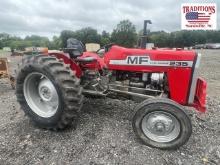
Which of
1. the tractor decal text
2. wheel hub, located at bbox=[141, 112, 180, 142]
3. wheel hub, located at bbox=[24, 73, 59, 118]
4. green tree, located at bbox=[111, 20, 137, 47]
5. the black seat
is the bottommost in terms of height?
wheel hub, located at bbox=[141, 112, 180, 142]

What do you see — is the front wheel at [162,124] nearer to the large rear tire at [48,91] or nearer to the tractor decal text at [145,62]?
the tractor decal text at [145,62]

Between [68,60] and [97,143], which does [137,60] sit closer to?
[68,60]

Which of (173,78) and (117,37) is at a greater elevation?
(117,37)

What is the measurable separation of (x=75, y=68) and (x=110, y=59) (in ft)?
2.42

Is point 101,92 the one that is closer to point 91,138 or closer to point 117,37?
point 91,138

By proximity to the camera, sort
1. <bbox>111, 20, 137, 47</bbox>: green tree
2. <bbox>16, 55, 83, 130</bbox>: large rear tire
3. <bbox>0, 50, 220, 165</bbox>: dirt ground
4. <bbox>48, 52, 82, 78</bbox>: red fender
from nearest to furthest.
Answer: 1. <bbox>0, 50, 220, 165</bbox>: dirt ground
2. <bbox>16, 55, 83, 130</bbox>: large rear tire
3. <bbox>48, 52, 82, 78</bbox>: red fender
4. <bbox>111, 20, 137, 47</bbox>: green tree

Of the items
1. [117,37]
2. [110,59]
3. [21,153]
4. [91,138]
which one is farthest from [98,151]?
[117,37]

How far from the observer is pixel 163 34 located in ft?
25.3

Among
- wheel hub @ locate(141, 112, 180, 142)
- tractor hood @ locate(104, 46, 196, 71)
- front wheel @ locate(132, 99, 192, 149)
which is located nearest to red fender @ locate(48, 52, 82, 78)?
tractor hood @ locate(104, 46, 196, 71)

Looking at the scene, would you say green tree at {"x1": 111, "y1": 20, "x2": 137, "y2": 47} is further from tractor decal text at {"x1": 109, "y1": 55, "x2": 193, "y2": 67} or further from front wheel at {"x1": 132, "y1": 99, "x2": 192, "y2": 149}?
front wheel at {"x1": 132, "y1": 99, "x2": 192, "y2": 149}

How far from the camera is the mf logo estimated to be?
179 inches

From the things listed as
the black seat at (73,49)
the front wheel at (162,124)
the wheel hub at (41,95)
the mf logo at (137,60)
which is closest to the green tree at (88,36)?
the black seat at (73,49)

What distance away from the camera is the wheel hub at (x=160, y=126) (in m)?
4.09

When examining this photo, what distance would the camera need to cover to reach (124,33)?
22.2 ft
